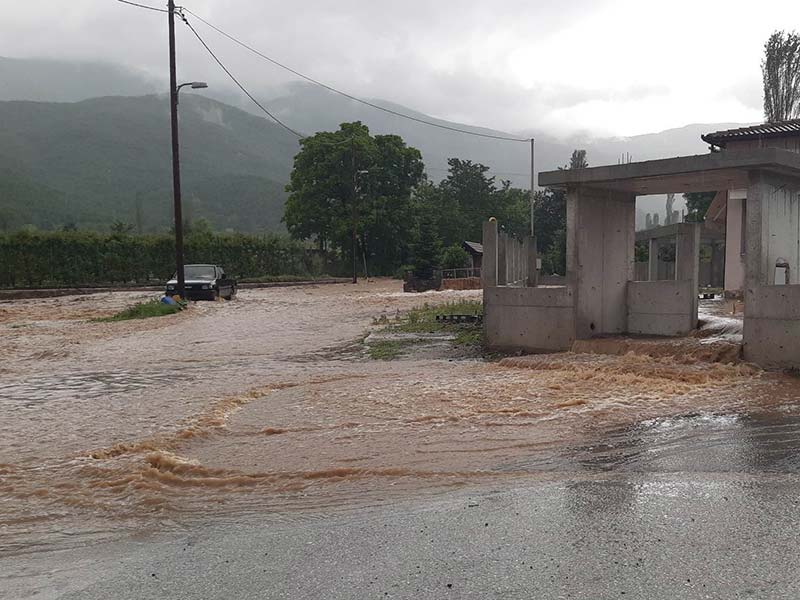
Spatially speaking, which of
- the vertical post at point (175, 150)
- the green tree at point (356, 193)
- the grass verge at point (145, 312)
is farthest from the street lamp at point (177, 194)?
the green tree at point (356, 193)

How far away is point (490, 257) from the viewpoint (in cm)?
1373

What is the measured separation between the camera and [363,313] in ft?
75.4

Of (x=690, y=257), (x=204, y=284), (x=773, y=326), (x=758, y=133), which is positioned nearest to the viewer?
(x=773, y=326)

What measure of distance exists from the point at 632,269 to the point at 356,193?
4469 centimetres

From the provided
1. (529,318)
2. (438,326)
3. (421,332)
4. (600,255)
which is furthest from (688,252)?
(438,326)

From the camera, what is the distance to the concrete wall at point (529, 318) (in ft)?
40.8

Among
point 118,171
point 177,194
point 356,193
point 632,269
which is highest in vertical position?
point 118,171

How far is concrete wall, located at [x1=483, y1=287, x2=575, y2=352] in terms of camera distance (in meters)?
12.4

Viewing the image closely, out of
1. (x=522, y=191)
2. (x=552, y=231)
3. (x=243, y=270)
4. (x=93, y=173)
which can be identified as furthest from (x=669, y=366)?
(x=93, y=173)

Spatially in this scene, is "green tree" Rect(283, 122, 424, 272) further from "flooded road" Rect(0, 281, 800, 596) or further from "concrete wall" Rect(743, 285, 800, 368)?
"concrete wall" Rect(743, 285, 800, 368)

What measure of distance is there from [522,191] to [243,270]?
54.0 m

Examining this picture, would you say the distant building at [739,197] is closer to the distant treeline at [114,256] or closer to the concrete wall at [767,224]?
the concrete wall at [767,224]

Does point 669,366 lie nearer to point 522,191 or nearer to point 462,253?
point 462,253

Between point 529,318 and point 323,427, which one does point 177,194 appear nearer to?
point 529,318
